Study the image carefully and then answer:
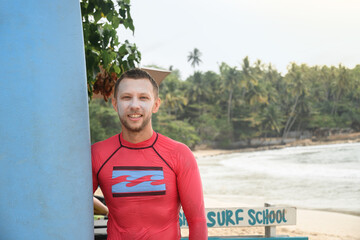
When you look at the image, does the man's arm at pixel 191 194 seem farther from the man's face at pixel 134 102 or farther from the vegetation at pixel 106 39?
the vegetation at pixel 106 39

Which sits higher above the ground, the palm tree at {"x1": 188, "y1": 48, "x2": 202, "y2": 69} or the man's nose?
the palm tree at {"x1": 188, "y1": 48, "x2": 202, "y2": 69}

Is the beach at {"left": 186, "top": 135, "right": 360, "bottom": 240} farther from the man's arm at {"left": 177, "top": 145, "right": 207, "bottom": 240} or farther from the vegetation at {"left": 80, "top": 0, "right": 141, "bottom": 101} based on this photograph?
the man's arm at {"left": 177, "top": 145, "right": 207, "bottom": 240}

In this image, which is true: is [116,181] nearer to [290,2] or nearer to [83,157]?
[83,157]

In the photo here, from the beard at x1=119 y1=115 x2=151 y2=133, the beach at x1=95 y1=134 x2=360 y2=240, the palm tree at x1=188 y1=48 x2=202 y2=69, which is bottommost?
the beach at x1=95 y1=134 x2=360 y2=240

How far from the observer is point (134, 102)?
1113 mm

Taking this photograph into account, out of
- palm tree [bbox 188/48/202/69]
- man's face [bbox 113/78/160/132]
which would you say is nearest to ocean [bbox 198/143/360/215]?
man's face [bbox 113/78/160/132]

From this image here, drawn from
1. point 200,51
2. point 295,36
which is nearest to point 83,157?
point 200,51

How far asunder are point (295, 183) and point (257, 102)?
25160 millimetres

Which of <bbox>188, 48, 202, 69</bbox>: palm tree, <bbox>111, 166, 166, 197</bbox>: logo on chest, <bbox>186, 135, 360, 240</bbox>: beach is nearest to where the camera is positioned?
<bbox>111, 166, 166, 197</bbox>: logo on chest

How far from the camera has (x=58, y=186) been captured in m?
1.07

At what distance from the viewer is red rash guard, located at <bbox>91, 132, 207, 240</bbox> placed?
3.62 feet

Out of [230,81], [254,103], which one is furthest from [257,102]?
[230,81]

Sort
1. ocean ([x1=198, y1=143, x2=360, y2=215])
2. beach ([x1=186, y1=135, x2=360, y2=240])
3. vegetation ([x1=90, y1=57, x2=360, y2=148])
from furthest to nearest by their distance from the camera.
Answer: vegetation ([x1=90, y1=57, x2=360, y2=148]) < ocean ([x1=198, y1=143, x2=360, y2=215]) < beach ([x1=186, y1=135, x2=360, y2=240])

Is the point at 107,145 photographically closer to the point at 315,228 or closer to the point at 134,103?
the point at 134,103
